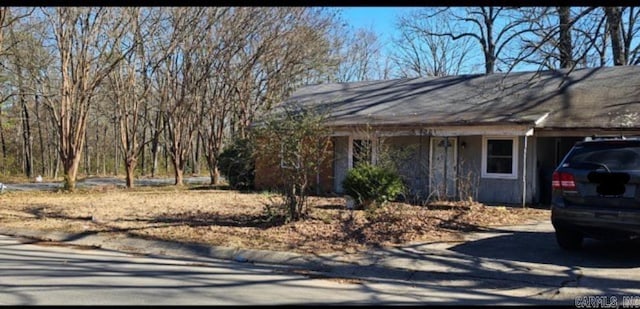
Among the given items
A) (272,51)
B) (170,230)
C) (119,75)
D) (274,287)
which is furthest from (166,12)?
(274,287)

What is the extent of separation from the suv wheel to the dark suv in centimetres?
46

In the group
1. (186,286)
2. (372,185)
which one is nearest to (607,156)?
(186,286)

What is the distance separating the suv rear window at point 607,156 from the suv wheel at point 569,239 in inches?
48.1

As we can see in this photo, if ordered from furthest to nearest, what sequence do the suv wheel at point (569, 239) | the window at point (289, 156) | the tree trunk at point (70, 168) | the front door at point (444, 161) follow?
1. the tree trunk at point (70, 168)
2. the front door at point (444, 161)
3. the window at point (289, 156)
4. the suv wheel at point (569, 239)

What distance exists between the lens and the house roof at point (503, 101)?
1523cm

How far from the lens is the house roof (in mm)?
15227

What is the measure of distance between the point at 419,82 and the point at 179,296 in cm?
1820

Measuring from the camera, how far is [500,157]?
16.4 metres

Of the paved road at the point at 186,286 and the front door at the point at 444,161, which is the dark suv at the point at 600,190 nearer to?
the paved road at the point at 186,286

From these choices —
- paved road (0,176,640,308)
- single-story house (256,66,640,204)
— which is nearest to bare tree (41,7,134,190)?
single-story house (256,66,640,204)

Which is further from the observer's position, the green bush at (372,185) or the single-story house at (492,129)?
the single-story house at (492,129)

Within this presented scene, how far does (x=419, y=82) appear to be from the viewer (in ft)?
73.0

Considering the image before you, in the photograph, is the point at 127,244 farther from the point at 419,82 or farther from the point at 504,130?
the point at 419,82

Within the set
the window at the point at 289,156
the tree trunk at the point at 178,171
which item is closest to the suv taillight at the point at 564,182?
the window at the point at 289,156
